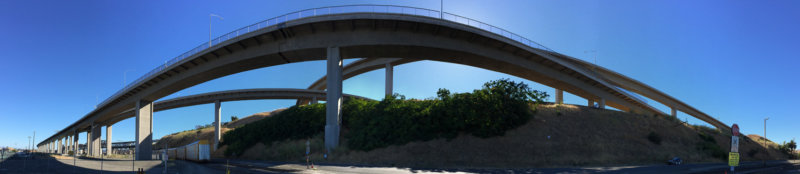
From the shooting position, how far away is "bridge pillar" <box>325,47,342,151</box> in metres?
34.8

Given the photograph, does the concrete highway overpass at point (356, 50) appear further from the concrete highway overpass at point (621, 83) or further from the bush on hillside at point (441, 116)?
the concrete highway overpass at point (621, 83)

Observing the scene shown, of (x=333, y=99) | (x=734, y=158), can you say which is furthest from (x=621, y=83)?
(x=734, y=158)

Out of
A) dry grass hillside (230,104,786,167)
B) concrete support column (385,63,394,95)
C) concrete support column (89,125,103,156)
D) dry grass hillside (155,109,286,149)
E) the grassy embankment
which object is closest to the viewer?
dry grass hillside (230,104,786,167)

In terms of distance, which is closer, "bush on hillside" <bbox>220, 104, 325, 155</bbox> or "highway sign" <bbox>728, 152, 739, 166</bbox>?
"highway sign" <bbox>728, 152, 739, 166</bbox>

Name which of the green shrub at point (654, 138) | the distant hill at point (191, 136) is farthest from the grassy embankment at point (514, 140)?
the distant hill at point (191, 136)

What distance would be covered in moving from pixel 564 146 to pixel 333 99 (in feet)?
67.0

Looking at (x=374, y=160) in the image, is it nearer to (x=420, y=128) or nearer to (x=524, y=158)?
(x=420, y=128)

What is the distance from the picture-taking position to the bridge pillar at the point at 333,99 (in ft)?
114

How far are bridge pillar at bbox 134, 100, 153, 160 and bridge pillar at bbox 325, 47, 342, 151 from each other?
1297 inches

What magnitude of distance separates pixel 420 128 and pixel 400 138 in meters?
2.00

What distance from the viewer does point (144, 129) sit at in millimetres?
54344

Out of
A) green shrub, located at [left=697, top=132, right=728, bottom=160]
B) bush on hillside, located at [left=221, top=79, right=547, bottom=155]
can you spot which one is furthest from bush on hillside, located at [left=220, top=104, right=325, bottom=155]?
green shrub, located at [left=697, top=132, right=728, bottom=160]

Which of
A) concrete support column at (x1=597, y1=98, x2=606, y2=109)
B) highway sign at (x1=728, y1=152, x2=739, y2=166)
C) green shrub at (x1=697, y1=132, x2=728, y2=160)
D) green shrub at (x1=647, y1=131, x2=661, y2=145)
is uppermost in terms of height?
concrete support column at (x1=597, y1=98, x2=606, y2=109)

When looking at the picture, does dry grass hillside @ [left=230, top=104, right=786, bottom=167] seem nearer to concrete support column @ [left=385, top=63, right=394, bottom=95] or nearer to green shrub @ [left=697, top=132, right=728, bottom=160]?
green shrub @ [left=697, top=132, right=728, bottom=160]
